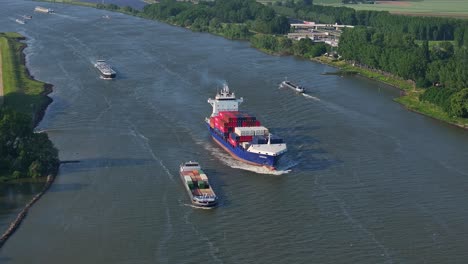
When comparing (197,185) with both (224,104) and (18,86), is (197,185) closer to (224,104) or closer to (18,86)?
(224,104)

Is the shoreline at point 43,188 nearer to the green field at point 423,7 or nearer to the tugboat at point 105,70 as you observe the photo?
the tugboat at point 105,70

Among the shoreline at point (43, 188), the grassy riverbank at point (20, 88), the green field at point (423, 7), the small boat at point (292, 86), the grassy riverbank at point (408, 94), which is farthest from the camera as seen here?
the green field at point (423, 7)

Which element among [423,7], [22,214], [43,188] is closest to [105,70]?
[43,188]

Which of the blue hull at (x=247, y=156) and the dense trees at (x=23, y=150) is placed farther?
the blue hull at (x=247, y=156)

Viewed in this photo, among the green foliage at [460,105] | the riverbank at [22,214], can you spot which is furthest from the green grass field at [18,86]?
the green foliage at [460,105]

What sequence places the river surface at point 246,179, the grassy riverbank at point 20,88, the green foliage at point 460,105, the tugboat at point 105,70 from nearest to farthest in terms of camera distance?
the river surface at point 246,179, the green foliage at point 460,105, the grassy riverbank at point 20,88, the tugboat at point 105,70

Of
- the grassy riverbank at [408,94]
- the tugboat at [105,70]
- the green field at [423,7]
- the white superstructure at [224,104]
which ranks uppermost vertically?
the green field at [423,7]

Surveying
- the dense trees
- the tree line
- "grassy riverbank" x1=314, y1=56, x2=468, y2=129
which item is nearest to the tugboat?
"grassy riverbank" x1=314, y1=56, x2=468, y2=129

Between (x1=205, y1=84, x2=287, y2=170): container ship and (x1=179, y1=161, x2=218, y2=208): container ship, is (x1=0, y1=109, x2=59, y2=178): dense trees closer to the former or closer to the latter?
(x1=179, y1=161, x2=218, y2=208): container ship
